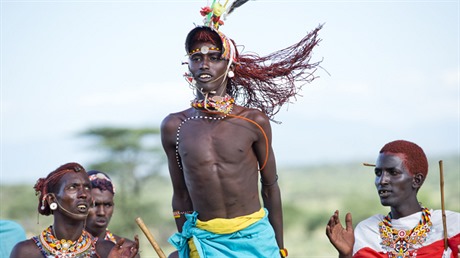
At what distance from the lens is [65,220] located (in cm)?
746

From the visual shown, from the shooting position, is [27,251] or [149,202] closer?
[27,251]

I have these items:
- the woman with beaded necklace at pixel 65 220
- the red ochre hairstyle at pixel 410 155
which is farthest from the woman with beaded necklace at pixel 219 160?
the red ochre hairstyle at pixel 410 155

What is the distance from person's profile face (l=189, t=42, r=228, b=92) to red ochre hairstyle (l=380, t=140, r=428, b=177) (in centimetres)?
153

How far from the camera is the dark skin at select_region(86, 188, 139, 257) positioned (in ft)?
29.1

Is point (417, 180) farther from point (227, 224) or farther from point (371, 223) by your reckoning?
point (227, 224)

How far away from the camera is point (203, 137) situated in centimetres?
710

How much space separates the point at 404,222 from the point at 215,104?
1.77 m

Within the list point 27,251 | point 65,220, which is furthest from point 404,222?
point 27,251

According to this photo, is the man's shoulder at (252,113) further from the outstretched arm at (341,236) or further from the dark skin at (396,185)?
the dark skin at (396,185)

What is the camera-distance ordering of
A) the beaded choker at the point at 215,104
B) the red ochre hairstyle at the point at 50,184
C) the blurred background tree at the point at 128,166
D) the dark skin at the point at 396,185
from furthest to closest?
the blurred background tree at the point at 128,166
the dark skin at the point at 396,185
the red ochre hairstyle at the point at 50,184
the beaded choker at the point at 215,104

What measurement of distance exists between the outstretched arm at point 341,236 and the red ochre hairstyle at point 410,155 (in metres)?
0.76

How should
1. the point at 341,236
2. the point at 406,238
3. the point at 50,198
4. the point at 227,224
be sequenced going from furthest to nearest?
the point at 406,238 → the point at 50,198 → the point at 341,236 → the point at 227,224

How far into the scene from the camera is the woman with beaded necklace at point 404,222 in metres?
7.59

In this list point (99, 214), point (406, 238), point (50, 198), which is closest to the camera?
point (50, 198)
